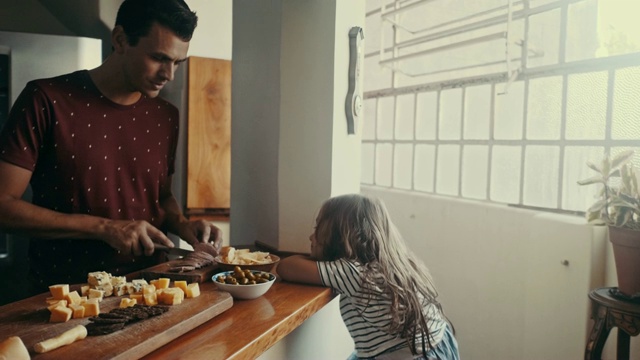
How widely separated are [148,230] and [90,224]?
0.48 feet

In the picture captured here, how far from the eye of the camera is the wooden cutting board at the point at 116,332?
2.73 ft

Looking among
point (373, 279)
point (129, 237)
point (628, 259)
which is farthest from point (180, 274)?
point (628, 259)

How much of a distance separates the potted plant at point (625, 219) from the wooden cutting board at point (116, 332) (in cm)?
138

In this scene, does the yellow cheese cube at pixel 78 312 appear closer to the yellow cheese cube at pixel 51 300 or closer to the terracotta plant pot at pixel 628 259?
the yellow cheese cube at pixel 51 300

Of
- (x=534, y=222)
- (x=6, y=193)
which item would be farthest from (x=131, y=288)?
(x=534, y=222)

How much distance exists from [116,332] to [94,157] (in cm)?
73

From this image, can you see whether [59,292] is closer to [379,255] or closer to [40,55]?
[379,255]

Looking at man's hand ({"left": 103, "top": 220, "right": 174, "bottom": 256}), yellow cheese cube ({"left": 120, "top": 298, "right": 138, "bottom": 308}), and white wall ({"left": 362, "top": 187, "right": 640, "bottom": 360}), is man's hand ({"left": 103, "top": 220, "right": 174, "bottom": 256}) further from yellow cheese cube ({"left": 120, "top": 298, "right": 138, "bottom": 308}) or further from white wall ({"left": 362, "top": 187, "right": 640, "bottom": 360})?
white wall ({"left": 362, "top": 187, "right": 640, "bottom": 360})

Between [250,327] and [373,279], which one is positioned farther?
[373,279]

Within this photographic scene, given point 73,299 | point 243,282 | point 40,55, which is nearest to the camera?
point 73,299

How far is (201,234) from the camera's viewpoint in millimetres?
1595

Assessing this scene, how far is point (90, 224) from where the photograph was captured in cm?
130

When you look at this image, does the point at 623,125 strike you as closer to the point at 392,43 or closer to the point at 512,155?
the point at 512,155

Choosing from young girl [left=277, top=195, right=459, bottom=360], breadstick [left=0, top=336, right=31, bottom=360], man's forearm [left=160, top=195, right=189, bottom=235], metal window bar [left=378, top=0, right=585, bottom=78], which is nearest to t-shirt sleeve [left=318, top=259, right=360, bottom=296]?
young girl [left=277, top=195, right=459, bottom=360]
